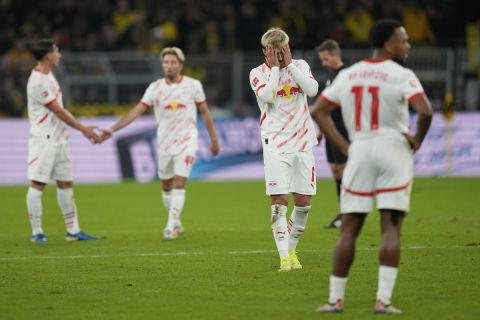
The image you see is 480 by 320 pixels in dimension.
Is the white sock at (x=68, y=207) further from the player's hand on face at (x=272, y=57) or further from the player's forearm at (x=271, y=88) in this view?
the player's hand on face at (x=272, y=57)

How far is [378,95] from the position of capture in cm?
769

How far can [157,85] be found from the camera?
45.5 ft

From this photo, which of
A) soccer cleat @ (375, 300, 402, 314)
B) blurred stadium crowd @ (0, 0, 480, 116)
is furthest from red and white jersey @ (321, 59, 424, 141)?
blurred stadium crowd @ (0, 0, 480, 116)

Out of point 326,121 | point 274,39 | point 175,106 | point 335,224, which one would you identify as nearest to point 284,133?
point 274,39

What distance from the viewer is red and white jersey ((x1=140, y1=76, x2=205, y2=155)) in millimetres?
13797

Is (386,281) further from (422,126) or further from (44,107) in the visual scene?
(44,107)

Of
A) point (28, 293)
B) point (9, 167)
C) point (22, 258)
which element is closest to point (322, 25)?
point (9, 167)

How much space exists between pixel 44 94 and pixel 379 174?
257 inches

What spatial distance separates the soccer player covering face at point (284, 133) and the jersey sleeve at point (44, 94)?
373 centimetres

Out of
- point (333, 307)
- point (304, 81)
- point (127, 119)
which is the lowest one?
point (333, 307)

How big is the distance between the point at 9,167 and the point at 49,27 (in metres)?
6.00

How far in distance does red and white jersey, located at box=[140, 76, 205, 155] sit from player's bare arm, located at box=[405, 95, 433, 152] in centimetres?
636

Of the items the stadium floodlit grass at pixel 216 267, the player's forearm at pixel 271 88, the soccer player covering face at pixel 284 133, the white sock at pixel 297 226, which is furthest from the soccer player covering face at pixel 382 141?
the white sock at pixel 297 226

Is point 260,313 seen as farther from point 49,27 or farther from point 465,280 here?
point 49,27
